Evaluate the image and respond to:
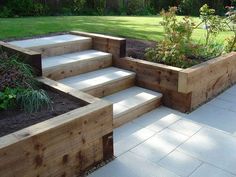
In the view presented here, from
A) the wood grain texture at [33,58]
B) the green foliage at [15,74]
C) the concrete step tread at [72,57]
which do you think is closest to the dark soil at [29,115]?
the green foliage at [15,74]

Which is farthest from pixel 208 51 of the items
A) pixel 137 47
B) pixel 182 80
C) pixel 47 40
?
pixel 47 40

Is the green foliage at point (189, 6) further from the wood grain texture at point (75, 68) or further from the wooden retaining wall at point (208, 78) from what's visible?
the wood grain texture at point (75, 68)

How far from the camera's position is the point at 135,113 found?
3760 millimetres

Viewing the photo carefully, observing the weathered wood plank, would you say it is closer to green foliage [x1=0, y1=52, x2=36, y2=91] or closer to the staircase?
the staircase

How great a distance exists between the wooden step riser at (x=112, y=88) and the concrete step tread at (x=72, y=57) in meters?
0.56

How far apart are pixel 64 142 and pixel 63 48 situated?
8.25ft

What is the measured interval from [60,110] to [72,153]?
460 millimetres

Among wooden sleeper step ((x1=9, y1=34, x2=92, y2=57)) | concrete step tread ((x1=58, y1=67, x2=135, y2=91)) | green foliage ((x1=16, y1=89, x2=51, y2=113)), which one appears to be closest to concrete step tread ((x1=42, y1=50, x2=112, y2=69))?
wooden sleeper step ((x1=9, y1=34, x2=92, y2=57))

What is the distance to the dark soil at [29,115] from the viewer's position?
8.12 feet

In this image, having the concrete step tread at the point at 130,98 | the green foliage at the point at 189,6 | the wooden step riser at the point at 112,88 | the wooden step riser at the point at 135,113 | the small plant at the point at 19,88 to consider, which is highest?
the green foliage at the point at 189,6

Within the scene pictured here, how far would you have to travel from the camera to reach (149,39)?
6.24m

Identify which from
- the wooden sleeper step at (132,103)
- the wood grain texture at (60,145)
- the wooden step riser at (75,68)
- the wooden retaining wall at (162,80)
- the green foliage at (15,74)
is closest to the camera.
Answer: the wood grain texture at (60,145)

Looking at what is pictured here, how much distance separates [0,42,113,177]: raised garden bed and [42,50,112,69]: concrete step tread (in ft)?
3.37

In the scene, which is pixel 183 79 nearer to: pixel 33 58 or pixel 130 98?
pixel 130 98
